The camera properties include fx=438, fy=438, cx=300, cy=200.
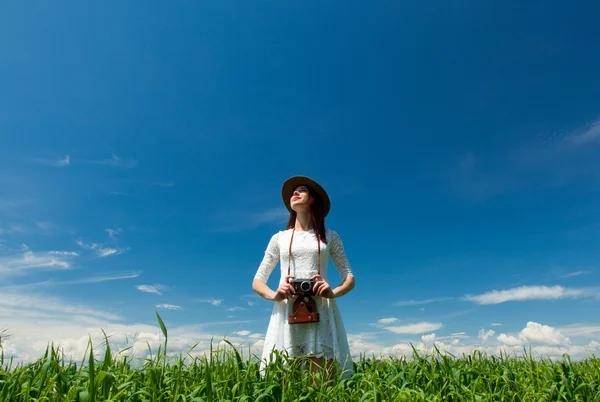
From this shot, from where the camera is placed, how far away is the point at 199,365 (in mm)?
4645

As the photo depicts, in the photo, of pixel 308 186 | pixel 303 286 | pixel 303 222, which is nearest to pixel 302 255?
pixel 303 286

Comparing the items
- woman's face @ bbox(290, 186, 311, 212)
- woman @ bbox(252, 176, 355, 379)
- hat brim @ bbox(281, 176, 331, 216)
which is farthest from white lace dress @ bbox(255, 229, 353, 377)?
hat brim @ bbox(281, 176, 331, 216)

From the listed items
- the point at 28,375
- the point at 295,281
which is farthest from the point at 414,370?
the point at 28,375

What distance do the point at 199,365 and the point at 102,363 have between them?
1159 millimetres

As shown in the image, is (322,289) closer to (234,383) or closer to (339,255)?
(339,255)

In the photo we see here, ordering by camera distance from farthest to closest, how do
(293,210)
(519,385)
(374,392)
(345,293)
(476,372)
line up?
1. (293,210)
2. (345,293)
3. (476,372)
4. (519,385)
5. (374,392)

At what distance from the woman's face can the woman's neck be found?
0.33 ft

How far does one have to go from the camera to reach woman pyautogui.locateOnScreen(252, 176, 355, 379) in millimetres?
4992

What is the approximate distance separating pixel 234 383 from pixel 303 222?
2.42m

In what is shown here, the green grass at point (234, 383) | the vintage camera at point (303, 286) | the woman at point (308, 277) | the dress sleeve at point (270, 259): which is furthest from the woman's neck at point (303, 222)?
the green grass at point (234, 383)

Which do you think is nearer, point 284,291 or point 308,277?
point 284,291

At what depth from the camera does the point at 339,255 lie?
5.62 m

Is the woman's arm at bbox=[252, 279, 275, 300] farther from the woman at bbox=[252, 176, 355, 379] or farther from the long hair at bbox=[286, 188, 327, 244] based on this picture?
the long hair at bbox=[286, 188, 327, 244]

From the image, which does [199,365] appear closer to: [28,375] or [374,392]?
[28,375]
